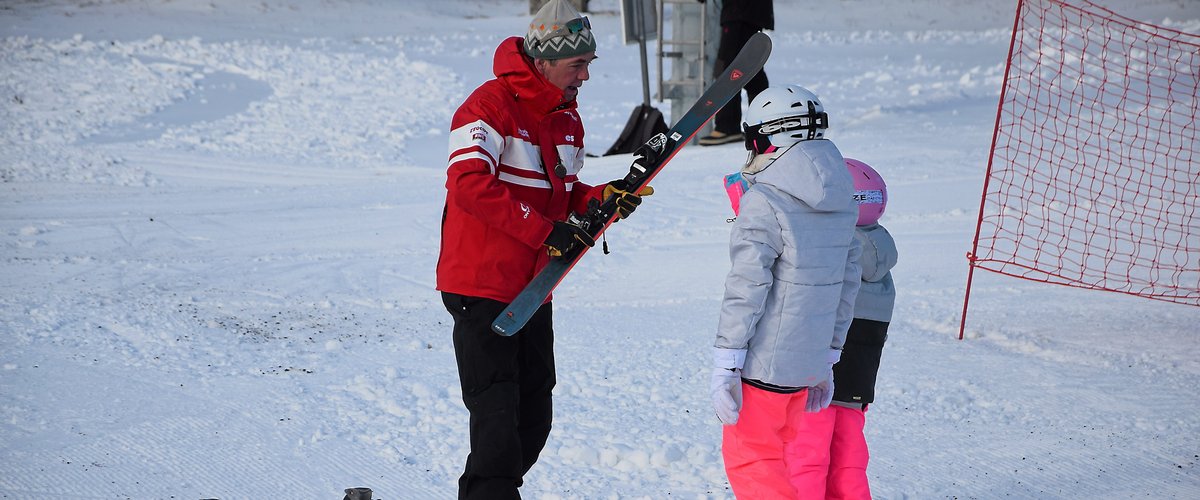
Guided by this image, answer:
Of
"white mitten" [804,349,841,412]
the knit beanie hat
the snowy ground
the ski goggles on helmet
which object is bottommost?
the snowy ground

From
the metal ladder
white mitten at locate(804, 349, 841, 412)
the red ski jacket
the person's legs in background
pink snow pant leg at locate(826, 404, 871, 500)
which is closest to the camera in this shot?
the red ski jacket

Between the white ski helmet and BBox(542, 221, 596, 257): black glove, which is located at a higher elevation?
the white ski helmet

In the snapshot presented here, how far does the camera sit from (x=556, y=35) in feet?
8.93

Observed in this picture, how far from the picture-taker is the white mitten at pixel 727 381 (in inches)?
103

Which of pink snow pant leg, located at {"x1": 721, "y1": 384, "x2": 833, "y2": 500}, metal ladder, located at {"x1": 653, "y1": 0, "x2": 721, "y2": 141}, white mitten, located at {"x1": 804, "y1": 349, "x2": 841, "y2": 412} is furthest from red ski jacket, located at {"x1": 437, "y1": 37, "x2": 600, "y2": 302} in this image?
metal ladder, located at {"x1": 653, "y1": 0, "x2": 721, "y2": 141}

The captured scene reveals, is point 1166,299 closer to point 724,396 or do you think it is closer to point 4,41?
point 724,396

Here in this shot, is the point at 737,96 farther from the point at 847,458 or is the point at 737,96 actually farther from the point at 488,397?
the point at 488,397

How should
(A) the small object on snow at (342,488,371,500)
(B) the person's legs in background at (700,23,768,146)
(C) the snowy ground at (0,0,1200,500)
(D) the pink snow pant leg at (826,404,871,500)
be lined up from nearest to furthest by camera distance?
(A) the small object on snow at (342,488,371,500)
(D) the pink snow pant leg at (826,404,871,500)
(C) the snowy ground at (0,0,1200,500)
(B) the person's legs in background at (700,23,768,146)

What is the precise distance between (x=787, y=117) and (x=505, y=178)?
2.52 ft

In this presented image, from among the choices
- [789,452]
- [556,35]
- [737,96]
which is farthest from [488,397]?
[737,96]

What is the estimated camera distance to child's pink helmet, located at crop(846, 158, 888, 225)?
3.03 meters

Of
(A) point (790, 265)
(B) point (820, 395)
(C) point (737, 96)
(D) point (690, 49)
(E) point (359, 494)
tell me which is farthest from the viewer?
(D) point (690, 49)

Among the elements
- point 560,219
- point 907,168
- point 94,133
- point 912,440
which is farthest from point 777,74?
point 560,219

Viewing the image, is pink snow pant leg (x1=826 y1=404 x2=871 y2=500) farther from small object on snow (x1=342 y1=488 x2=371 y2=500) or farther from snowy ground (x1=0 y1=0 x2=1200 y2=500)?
small object on snow (x1=342 y1=488 x2=371 y2=500)
